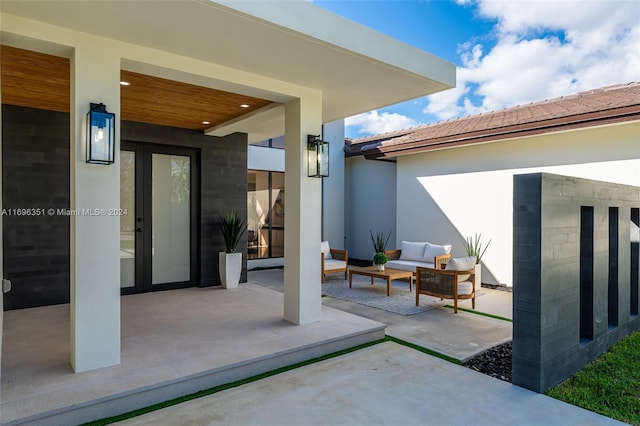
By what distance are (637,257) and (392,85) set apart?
4.12 m

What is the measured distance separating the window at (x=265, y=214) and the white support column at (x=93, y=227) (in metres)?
6.83

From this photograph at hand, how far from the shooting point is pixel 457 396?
322 centimetres

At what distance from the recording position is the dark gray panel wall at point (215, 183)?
707 centimetres

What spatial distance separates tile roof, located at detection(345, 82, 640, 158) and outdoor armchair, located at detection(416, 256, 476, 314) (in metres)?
3.07

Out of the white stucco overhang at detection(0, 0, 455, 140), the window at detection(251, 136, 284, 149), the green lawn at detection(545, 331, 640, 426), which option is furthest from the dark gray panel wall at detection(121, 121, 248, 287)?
the green lawn at detection(545, 331, 640, 426)

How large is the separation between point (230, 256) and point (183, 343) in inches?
121

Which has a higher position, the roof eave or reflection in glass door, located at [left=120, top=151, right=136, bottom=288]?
the roof eave

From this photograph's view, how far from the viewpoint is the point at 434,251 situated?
8227 millimetres

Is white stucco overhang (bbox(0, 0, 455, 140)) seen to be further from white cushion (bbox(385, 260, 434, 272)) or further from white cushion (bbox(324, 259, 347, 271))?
white cushion (bbox(324, 259, 347, 271))

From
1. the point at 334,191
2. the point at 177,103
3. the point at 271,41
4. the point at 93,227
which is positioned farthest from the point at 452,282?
the point at 334,191

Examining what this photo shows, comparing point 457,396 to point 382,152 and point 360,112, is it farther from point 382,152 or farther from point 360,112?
point 382,152

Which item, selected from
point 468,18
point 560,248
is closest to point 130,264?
point 560,248

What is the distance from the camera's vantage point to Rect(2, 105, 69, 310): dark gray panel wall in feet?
17.5

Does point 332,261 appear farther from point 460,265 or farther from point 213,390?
point 213,390
